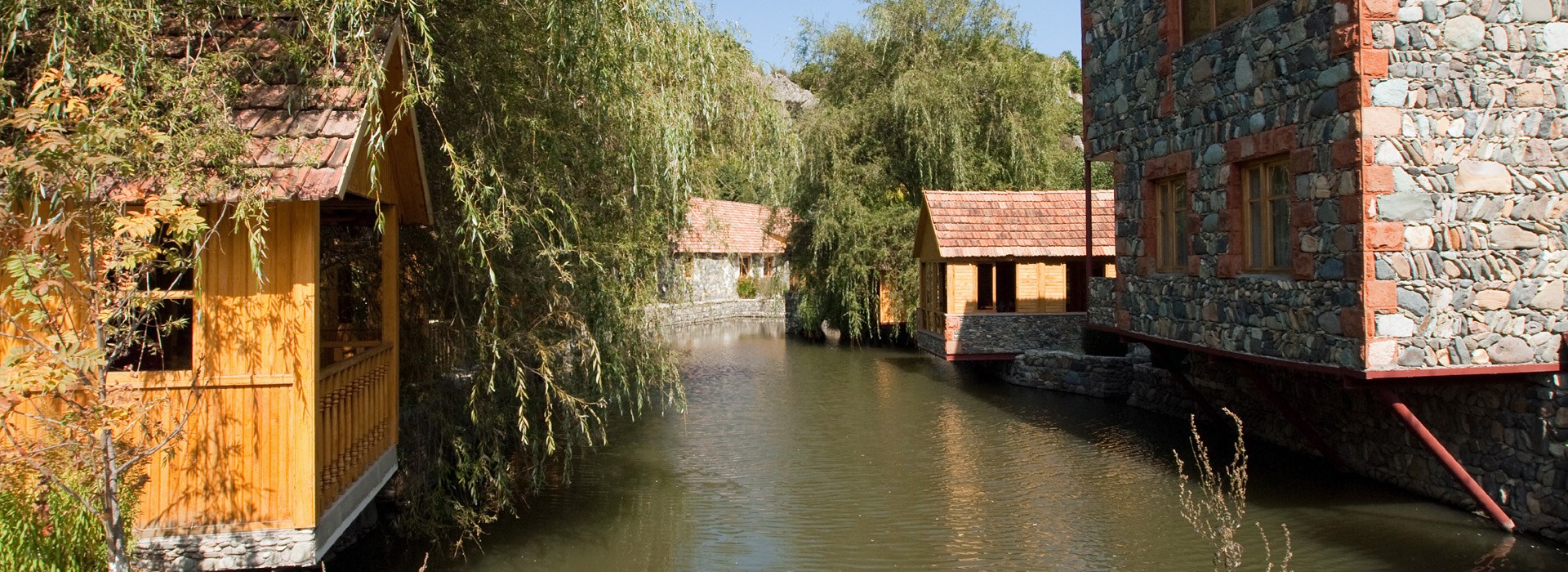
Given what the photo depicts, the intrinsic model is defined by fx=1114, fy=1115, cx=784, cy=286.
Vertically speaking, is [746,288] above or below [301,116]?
below

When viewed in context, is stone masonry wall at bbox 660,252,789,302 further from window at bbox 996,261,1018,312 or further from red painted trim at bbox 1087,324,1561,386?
red painted trim at bbox 1087,324,1561,386

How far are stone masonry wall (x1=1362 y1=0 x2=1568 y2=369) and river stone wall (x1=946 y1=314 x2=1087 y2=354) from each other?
1153 cm

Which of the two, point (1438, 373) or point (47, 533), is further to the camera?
point (1438, 373)

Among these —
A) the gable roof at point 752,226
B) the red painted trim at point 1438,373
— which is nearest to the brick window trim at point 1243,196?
the red painted trim at point 1438,373

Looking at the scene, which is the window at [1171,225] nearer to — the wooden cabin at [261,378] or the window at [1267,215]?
the window at [1267,215]

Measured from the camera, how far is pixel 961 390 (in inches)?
809

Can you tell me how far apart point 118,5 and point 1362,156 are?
9.18 metres

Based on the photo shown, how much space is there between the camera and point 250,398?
6.51 m

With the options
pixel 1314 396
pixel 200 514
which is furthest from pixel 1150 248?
pixel 200 514

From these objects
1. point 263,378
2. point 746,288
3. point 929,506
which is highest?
point 746,288

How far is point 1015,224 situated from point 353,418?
1629cm

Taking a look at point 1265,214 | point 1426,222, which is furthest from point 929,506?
point 1426,222

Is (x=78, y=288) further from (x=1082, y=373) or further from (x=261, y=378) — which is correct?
(x=1082, y=373)

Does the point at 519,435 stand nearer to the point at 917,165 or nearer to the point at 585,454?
the point at 585,454
